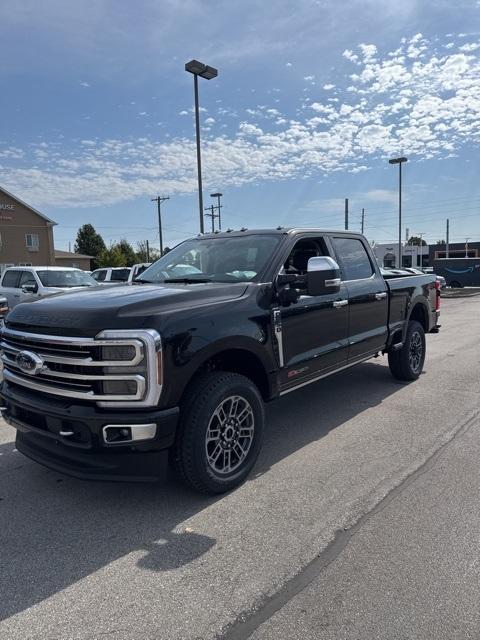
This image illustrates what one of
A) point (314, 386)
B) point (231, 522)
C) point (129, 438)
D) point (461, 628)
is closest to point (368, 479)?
point (231, 522)

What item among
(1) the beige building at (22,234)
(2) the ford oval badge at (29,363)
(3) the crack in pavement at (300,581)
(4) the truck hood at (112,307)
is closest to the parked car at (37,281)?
(4) the truck hood at (112,307)

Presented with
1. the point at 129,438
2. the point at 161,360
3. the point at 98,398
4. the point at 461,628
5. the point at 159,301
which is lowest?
the point at 461,628

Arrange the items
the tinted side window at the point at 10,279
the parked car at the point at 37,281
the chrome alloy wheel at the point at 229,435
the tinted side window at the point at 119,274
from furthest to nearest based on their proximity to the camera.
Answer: the tinted side window at the point at 119,274 → the tinted side window at the point at 10,279 → the parked car at the point at 37,281 → the chrome alloy wheel at the point at 229,435

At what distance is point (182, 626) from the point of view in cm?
230

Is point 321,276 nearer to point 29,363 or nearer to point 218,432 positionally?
point 218,432

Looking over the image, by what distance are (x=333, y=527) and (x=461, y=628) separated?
0.96 m

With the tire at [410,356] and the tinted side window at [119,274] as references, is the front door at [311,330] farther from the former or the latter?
the tinted side window at [119,274]

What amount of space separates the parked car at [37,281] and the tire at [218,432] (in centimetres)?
1040

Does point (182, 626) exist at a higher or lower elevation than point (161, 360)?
lower

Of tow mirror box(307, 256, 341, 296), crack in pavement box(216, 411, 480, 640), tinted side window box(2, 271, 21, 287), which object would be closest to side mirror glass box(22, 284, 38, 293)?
tinted side window box(2, 271, 21, 287)

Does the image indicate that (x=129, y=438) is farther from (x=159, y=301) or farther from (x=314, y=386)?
(x=314, y=386)

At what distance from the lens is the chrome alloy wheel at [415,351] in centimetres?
679

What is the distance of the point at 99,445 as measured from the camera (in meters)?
A: 3.11

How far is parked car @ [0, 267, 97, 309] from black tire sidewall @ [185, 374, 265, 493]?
10.4m
